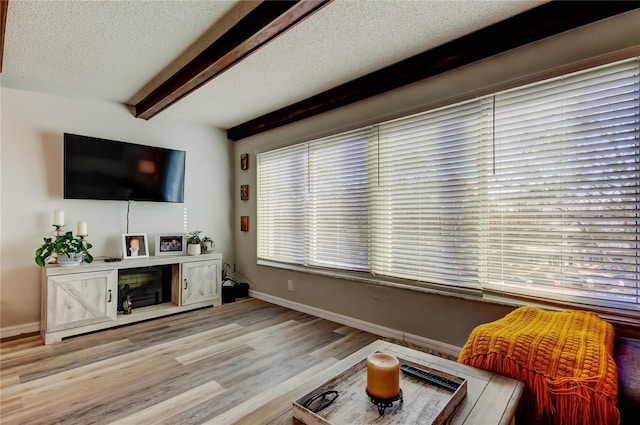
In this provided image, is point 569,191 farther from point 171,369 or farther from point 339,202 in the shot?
point 171,369

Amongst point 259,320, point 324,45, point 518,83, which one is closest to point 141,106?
point 324,45

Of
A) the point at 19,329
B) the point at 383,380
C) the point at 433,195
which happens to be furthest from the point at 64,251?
the point at 433,195

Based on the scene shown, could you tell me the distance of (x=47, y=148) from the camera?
3.31m

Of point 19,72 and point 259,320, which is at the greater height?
point 19,72

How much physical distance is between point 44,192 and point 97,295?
4.05 feet

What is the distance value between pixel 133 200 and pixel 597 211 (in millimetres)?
4348

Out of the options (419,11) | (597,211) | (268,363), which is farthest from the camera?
(268,363)

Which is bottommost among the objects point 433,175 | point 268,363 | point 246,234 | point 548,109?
point 268,363

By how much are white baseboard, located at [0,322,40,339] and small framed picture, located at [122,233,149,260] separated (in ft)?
3.35

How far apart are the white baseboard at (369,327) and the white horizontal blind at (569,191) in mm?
674

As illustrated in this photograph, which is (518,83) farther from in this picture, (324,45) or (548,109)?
(324,45)

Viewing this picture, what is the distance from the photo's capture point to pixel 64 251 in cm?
301

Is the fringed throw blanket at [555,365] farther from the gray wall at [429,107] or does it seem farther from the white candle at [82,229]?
the white candle at [82,229]

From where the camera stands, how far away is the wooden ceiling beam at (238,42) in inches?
75.9
